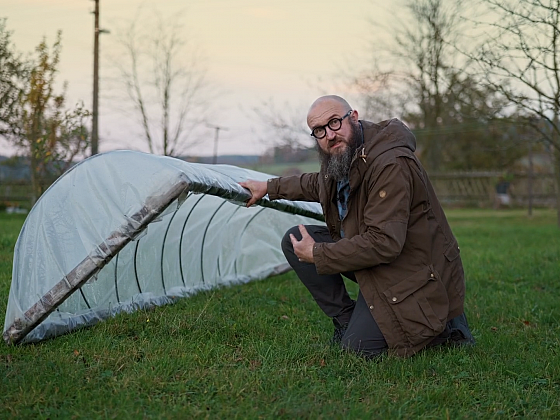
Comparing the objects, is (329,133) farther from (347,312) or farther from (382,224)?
(347,312)

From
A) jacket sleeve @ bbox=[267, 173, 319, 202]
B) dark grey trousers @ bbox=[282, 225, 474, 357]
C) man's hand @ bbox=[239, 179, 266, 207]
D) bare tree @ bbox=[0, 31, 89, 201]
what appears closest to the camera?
dark grey trousers @ bbox=[282, 225, 474, 357]

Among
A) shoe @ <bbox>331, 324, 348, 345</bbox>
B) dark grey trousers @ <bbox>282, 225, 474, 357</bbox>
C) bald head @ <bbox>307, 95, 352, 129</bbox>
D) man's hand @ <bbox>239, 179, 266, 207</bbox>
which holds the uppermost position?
bald head @ <bbox>307, 95, 352, 129</bbox>

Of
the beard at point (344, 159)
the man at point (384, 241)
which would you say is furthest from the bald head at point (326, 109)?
the beard at point (344, 159)

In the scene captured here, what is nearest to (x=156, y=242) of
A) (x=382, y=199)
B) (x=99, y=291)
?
(x=99, y=291)

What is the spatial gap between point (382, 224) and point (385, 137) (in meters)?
0.61

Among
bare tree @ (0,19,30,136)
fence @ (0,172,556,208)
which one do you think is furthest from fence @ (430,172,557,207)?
bare tree @ (0,19,30,136)

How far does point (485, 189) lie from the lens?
33.1 metres

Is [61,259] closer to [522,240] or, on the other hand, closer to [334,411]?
[334,411]

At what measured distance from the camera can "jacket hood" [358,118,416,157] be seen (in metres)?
4.39

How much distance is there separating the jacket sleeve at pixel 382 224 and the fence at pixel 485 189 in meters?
29.4

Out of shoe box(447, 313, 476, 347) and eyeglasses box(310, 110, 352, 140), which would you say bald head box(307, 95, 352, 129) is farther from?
shoe box(447, 313, 476, 347)

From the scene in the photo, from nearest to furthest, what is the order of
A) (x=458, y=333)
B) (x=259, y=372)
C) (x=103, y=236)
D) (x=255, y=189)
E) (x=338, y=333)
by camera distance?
(x=259, y=372), (x=103, y=236), (x=458, y=333), (x=338, y=333), (x=255, y=189)

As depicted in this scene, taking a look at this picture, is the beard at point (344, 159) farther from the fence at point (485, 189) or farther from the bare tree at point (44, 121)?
the fence at point (485, 189)

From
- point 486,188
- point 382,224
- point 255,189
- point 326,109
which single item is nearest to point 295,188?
point 255,189
